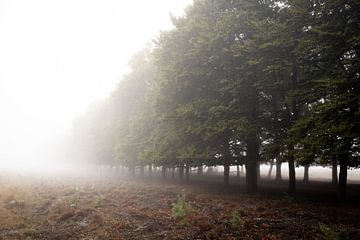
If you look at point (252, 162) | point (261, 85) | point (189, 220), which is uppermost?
point (261, 85)

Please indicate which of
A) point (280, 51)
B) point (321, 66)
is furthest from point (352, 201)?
point (280, 51)

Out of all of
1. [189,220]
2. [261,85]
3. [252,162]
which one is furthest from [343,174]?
[189,220]

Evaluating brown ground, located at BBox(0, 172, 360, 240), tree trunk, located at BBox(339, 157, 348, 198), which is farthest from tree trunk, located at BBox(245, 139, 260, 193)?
tree trunk, located at BBox(339, 157, 348, 198)

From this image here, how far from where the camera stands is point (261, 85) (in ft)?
66.5

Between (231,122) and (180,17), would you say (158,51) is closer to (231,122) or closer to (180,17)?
(180,17)

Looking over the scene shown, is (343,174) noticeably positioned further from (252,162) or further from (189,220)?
(189,220)

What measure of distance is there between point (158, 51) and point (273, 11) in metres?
11.8

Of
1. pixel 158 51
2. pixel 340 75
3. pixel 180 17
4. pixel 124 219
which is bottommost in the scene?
pixel 124 219

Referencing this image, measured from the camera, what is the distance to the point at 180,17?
2933cm

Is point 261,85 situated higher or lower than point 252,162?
higher

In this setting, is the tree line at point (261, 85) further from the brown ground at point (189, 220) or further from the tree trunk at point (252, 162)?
the brown ground at point (189, 220)

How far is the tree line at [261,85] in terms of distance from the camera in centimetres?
1558

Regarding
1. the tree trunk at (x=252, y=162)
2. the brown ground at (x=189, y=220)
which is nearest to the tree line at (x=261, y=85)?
the tree trunk at (x=252, y=162)

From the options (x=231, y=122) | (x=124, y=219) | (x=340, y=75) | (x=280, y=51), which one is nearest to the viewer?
(x=340, y=75)
